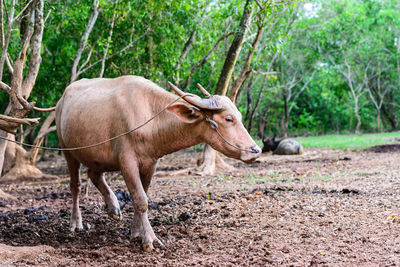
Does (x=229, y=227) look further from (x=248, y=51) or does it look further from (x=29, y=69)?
(x=248, y=51)

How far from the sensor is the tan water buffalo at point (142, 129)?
4918 millimetres

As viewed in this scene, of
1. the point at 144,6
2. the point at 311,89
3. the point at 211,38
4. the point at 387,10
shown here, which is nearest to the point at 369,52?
the point at 387,10

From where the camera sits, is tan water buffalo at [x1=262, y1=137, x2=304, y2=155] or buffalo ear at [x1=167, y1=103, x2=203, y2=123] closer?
buffalo ear at [x1=167, y1=103, x2=203, y2=123]

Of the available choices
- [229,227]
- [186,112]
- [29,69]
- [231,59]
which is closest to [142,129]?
[186,112]

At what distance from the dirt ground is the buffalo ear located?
1.38m

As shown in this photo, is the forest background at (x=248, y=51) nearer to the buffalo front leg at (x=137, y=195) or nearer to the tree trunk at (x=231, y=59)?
the tree trunk at (x=231, y=59)

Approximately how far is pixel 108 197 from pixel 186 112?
1.80 metres

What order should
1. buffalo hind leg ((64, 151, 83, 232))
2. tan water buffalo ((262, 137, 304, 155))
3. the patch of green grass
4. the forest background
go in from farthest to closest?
1. the patch of green grass
2. tan water buffalo ((262, 137, 304, 155))
3. the forest background
4. buffalo hind leg ((64, 151, 83, 232))

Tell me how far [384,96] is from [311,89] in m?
7.07

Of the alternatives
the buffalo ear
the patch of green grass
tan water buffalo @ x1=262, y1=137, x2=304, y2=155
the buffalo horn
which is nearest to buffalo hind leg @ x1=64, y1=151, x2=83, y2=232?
the buffalo ear

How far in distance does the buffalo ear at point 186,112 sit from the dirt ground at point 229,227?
1377 mm

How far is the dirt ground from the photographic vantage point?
439cm

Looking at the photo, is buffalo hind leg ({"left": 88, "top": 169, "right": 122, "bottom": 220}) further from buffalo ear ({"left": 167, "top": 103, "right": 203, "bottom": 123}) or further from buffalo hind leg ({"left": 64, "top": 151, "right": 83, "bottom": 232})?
buffalo ear ({"left": 167, "top": 103, "right": 203, "bottom": 123})

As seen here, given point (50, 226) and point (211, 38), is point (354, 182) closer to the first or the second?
point (50, 226)
